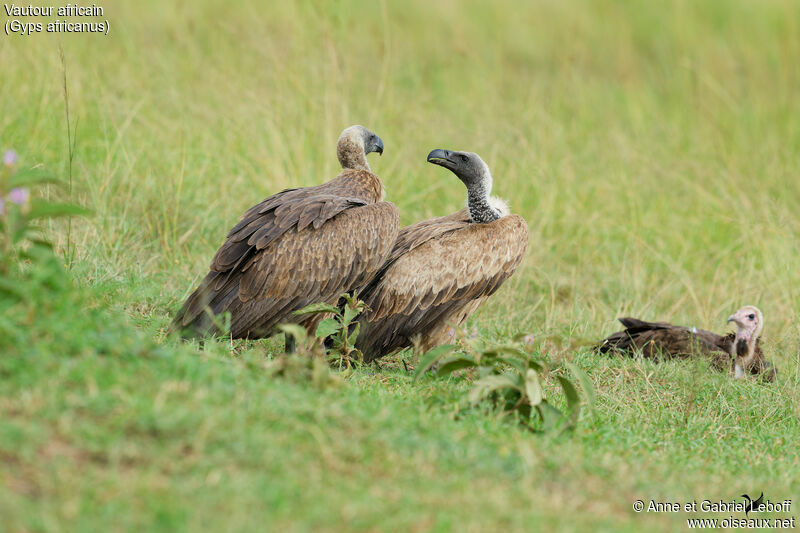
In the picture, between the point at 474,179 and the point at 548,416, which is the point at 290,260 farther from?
the point at 548,416

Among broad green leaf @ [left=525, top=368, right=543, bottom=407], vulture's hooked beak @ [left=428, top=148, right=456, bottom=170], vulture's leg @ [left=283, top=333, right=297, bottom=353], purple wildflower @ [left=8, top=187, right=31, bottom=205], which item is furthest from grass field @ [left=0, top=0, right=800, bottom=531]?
vulture's hooked beak @ [left=428, top=148, right=456, bottom=170]

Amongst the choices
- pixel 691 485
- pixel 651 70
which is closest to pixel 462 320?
pixel 691 485

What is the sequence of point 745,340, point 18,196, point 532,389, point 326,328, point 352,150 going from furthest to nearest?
point 352,150
point 745,340
point 326,328
point 532,389
point 18,196

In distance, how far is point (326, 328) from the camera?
17.1 ft

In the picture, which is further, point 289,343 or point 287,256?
point 289,343

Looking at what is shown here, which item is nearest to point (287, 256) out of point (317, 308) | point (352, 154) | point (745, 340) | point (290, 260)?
point (290, 260)

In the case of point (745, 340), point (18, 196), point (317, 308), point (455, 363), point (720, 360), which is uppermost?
point (18, 196)

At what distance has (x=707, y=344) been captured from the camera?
654cm

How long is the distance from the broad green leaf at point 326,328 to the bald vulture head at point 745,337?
2.81 m

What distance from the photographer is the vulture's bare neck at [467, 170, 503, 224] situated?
634 centimetres

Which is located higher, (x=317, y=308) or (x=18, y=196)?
(x=18, y=196)

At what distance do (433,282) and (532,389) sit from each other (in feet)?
5.97

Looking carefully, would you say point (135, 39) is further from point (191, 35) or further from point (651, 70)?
point (651, 70)
